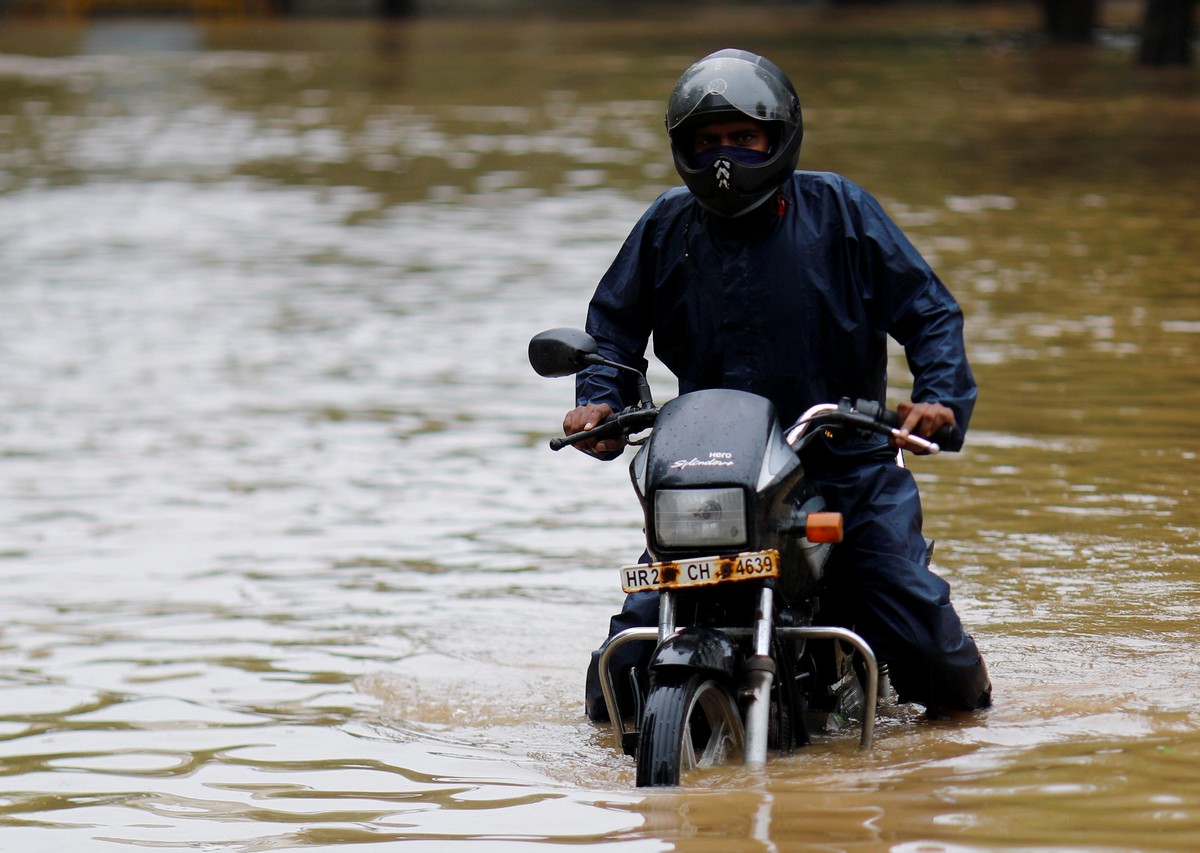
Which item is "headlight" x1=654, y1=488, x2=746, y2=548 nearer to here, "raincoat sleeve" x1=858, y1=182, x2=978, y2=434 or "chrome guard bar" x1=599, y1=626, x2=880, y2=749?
"chrome guard bar" x1=599, y1=626, x2=880, y2=749

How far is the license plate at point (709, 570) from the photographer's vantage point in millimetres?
4266

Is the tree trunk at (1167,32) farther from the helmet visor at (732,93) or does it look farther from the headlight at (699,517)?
the headlight at (699,517)

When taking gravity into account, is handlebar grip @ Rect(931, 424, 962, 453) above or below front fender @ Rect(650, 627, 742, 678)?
above

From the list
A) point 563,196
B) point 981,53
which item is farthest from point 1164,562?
point 981,53

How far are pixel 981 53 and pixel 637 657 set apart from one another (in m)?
31.4

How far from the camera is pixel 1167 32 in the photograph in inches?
1166

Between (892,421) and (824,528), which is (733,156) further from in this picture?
(824,528)

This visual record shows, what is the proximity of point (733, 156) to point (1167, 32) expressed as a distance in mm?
26637

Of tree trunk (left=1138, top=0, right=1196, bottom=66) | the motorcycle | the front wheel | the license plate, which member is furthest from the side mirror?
tree trunk (left=1138, top=0, right=1196, bottom=66)

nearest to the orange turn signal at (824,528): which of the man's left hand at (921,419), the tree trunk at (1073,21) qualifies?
the man's left hand at (921,419)

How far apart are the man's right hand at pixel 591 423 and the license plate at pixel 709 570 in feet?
1.70

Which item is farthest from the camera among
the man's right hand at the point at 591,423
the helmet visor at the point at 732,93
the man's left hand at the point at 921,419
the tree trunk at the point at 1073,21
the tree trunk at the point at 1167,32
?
the tree trunk at the point at 1073,21

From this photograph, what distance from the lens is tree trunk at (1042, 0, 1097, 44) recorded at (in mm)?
36178

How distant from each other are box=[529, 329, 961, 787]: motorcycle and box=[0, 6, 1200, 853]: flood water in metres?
0.16
